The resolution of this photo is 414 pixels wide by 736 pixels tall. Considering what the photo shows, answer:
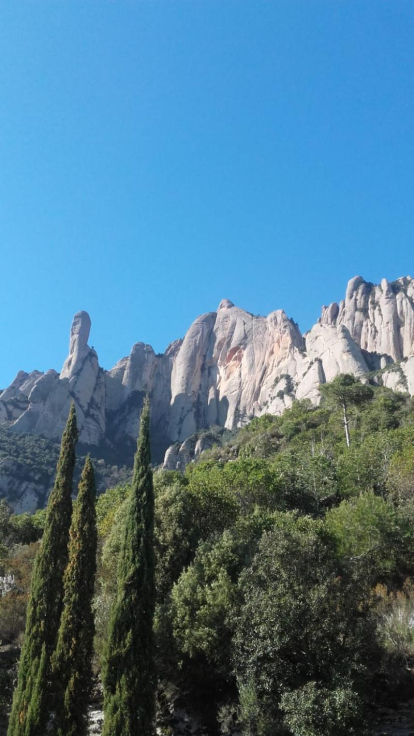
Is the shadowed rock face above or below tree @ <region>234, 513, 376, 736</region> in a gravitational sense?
above

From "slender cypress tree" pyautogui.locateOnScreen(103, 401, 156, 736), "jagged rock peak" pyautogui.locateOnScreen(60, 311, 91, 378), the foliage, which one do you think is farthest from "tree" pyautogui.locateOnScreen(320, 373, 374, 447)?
"jagged rock peak" pyautogui.locateOnScreen(60, 311, 91, 378)

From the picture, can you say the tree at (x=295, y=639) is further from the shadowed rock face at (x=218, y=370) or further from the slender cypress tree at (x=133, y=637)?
the shadowed rock face at (x=218, y=370)

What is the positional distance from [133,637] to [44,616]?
304 cm

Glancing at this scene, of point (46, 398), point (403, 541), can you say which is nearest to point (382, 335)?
point (46, 398)

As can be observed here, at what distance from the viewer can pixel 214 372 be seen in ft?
424

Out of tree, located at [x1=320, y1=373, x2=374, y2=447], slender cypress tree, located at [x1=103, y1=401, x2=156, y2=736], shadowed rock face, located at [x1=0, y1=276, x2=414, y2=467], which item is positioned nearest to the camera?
slender cypress tree, located at [x1=103, y1=401, x2=156, y2=736]

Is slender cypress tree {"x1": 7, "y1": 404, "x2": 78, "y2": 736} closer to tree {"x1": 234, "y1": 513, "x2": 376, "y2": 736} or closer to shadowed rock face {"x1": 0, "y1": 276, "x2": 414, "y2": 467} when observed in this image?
tree {"x1": 234, "y1": 513, "x2": 376, "y2": 736}

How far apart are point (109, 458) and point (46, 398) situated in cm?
1719

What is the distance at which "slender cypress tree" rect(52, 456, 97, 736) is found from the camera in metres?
14.1

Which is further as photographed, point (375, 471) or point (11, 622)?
point (375, 471)

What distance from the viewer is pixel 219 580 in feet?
56.4

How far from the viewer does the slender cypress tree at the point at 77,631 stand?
14.1 metres

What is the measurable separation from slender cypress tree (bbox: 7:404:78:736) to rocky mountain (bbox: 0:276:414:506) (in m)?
67.9

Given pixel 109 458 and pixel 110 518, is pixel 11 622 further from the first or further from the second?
pixel 109 458
